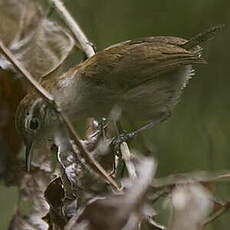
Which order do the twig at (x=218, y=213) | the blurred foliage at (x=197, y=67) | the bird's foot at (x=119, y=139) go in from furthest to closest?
1. the blurred foliage at (x=197, y=67)
2. the bird's foot at (x=119, y=139)
3. the twig at (x=218, y=213)

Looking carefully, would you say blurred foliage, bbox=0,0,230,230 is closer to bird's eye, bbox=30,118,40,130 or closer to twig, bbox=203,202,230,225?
bird's eye, bbox=30,118,40,130

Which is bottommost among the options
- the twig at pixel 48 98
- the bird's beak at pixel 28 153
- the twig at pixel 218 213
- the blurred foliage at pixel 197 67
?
the blurred foliage at pixel 197 67

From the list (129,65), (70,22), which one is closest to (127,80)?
(129,65)

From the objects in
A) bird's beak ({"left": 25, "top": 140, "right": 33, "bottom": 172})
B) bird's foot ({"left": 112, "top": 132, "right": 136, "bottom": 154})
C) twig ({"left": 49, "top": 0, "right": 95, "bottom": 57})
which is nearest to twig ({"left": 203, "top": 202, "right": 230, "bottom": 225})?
bird's foot ({"left": 112, "top": 132, "right": 136, "bottom": 154})

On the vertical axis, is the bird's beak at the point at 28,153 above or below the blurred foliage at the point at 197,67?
above

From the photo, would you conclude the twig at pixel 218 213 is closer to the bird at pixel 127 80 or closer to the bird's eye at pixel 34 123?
the bird's eye at pixel 34 123

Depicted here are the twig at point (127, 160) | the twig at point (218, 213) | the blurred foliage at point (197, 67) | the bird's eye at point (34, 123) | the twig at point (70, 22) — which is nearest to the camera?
the twig at point (218, 213)

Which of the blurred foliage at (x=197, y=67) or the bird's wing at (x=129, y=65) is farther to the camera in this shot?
the blurred foliage at (x=197, y=67)

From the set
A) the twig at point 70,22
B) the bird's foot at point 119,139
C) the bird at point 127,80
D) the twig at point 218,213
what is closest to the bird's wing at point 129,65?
the bird at point 127,80
